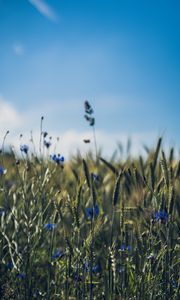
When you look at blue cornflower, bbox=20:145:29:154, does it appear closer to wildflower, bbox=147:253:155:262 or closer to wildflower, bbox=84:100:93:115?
wildflower, bbox=84:100:93:115

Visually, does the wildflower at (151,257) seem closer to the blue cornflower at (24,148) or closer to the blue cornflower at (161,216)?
the blue cornflower at (161,216)

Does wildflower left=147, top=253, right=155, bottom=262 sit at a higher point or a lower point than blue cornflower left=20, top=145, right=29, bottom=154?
lower

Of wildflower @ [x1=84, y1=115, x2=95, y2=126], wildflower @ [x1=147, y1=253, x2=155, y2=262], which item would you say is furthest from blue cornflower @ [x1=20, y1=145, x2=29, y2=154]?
wildflower @ [x1=147, y1=253, x2=155, y2=262]

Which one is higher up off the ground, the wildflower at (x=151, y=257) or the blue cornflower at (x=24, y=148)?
the blue cornflower at (x=24, y=148)

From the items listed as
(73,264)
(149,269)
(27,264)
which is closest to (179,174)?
(149,269)

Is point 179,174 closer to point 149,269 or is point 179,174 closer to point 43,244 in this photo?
point 149,269

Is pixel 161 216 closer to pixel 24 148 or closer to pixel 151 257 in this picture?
pixel 151 257

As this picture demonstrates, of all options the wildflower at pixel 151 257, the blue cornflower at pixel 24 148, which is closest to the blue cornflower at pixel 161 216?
the wildflower at pixel 151 257

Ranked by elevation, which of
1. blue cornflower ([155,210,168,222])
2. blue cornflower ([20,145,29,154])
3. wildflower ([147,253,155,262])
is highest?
blue cornflower ([20,145,29,154])

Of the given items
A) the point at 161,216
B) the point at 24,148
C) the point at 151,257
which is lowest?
the point at 151,257

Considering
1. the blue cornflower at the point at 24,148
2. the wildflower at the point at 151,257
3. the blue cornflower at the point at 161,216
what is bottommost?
the wildflower at the point at 151,257

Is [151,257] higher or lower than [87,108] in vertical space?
lower

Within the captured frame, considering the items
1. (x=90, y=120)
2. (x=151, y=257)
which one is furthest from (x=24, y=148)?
(x=151, y=257)

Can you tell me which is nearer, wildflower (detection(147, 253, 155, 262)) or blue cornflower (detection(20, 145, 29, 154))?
wildflower (detection(147, 253, 155, 262))
